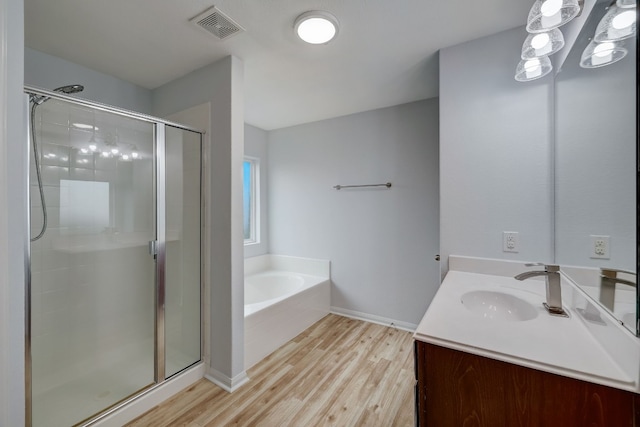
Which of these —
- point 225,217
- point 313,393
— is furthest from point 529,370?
point 225,217

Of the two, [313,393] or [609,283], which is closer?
[609,283]

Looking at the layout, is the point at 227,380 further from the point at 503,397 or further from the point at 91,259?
the point at 503,397

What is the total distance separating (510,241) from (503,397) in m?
1.04

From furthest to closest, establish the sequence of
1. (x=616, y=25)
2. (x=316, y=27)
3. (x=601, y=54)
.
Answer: (x=316, y=27), (x=601, y=54), (x=616, y=25)

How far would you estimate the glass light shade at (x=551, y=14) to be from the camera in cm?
110

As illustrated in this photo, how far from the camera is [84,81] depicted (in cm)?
211

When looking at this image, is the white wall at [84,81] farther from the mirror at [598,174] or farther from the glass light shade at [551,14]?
the mirror at [598,174]

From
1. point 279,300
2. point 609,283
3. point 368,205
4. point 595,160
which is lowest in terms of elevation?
point 279,300

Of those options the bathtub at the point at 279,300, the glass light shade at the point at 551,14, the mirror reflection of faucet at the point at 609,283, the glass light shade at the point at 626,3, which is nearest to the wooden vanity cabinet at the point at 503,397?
the mirror reflection of faucet at the point at 609,283

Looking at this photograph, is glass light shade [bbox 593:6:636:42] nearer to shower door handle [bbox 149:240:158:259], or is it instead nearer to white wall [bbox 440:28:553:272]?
white wall [bbox 440:28:553:272]

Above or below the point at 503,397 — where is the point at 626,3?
above

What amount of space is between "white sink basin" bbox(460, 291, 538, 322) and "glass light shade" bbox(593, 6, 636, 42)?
108 cm

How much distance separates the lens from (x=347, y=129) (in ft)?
10.4

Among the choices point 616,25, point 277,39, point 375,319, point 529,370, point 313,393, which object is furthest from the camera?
point 375,319
